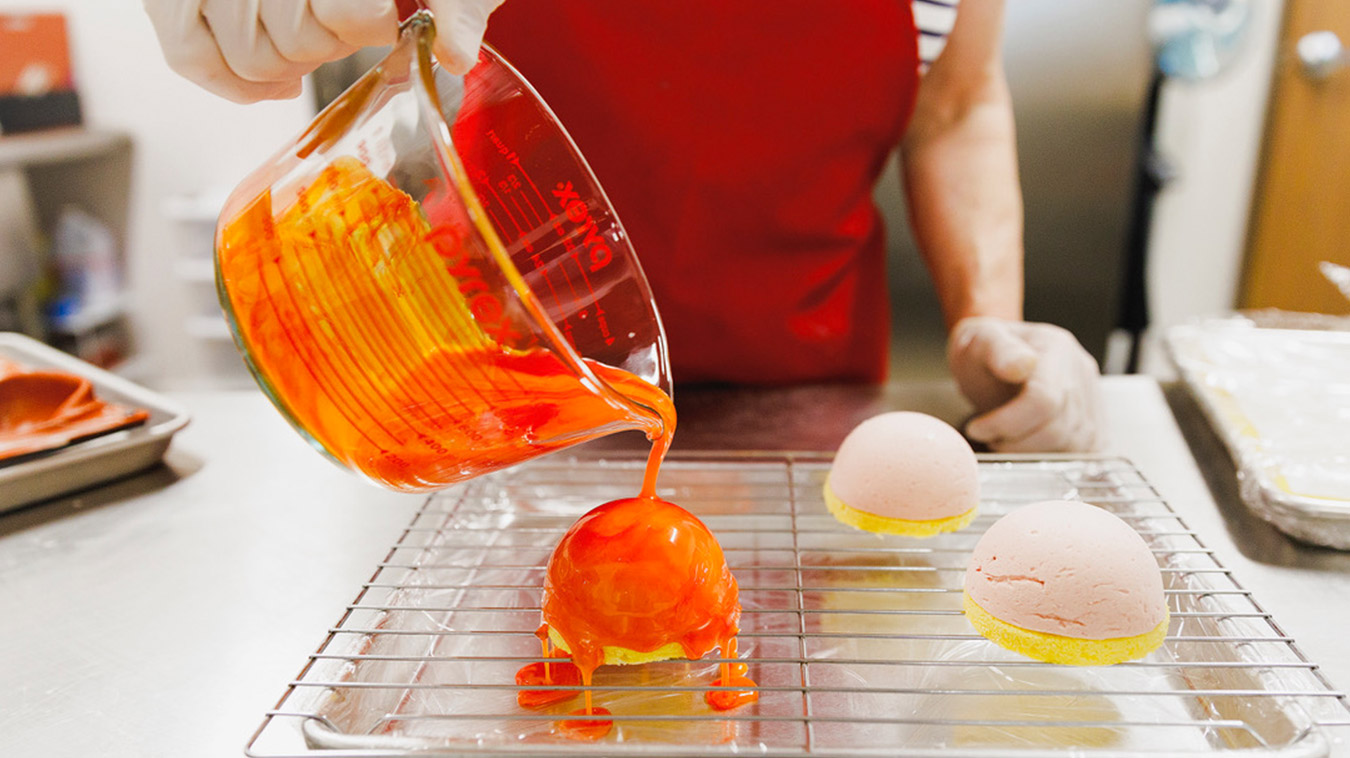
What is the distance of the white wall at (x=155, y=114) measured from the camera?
3.43 m

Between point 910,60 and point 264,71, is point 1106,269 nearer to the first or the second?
point 910,60

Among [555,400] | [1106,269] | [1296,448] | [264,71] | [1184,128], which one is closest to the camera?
[555,400]

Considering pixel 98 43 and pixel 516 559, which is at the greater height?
pixel 98 43

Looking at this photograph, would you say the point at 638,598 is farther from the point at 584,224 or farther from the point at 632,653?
the point at 584,224

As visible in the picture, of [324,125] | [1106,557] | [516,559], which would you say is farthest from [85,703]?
[1106,557]

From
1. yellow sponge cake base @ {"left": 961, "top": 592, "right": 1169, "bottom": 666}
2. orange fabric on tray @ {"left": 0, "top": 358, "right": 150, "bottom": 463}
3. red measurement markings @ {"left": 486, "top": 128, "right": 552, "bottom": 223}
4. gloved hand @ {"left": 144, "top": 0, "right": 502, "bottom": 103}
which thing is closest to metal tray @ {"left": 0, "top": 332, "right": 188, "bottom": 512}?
orange fabric on tray @ {"left": 0, "top": 358, "right": 150, "bottom": 463}

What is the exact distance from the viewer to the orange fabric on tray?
46.6 inches

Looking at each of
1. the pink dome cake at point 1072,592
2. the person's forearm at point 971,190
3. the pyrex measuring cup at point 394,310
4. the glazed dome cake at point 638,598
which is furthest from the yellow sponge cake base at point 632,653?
the person's forearm at point 971,190

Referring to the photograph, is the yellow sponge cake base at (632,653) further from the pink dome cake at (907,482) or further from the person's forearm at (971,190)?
the person's forearm at (971,190)

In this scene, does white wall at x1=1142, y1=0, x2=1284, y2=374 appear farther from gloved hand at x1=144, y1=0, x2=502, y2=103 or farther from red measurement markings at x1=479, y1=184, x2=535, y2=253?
gloved hand at x1=144, y1=0, x2=502, y2=103

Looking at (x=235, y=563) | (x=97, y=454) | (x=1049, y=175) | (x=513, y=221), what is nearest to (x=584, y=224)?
(x=513, y=221)

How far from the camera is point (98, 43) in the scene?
3469 mm

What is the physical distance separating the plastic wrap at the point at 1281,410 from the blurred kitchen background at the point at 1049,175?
1.19 m

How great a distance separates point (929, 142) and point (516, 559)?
1.09m
